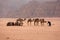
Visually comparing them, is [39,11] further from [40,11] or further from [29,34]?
[29,34]

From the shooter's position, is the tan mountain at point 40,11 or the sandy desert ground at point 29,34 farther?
the tan mountain at point 40,11

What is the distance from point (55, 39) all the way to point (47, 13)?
5010 cm

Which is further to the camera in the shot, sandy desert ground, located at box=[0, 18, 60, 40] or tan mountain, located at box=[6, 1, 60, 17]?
tan mountain, located at box=[6, 1, 60, 17]

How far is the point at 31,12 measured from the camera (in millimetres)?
58250

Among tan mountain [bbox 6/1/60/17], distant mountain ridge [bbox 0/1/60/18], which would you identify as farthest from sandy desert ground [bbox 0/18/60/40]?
tan mountain [bbox 6/1/60/17]

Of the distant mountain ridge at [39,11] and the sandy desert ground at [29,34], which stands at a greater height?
the distant mountain ridge at [39,11]

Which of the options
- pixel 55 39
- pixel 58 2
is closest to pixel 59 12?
pixel 58 2

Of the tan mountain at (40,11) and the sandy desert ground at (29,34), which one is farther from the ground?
the tan mountain at (40,11)

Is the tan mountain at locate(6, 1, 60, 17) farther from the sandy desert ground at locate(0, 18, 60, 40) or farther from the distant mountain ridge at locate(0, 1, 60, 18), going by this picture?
the sandy desert ground at locate(0, 18, 60, 40)

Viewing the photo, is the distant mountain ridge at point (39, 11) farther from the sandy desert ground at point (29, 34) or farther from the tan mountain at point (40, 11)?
the sandy desert ground at point (29, 34)

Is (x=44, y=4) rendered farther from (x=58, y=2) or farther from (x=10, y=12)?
(x=10, y=12)

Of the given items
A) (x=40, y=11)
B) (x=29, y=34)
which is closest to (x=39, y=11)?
(x=40, y=11)

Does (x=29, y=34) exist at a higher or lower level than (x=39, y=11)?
lower

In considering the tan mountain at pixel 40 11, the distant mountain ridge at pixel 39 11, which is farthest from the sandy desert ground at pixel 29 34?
the tan mountain at pixel 40 11
